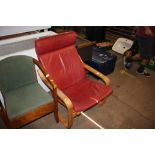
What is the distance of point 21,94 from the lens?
2.13 m

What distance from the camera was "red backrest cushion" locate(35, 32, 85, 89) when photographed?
229cm

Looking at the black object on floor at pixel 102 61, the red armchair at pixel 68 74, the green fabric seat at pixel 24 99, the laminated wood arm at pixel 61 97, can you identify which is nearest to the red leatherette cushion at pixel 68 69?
the red armchair at pixel 68 74

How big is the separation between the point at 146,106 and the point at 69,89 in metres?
1.25

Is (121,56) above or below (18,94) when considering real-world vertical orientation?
below

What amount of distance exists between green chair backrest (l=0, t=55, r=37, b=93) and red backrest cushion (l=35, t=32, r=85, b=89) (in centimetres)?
19

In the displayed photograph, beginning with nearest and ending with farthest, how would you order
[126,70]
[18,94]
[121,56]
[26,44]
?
[18,94]
[26,44]
[126,70]
[121,56]

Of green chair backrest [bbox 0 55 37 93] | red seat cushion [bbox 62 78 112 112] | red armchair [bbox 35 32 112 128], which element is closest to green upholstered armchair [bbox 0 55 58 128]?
green chair backrest [bbox 0 55 37 93]

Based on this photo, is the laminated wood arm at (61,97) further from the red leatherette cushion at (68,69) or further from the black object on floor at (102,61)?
the black object on floor at (102,61)

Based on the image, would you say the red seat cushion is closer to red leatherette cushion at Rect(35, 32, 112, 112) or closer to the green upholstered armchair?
red leatherette cushion at Rect(35, 32, 112, 112)

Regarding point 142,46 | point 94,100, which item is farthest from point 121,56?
point 94,100

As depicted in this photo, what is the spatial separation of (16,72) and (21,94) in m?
0.28
